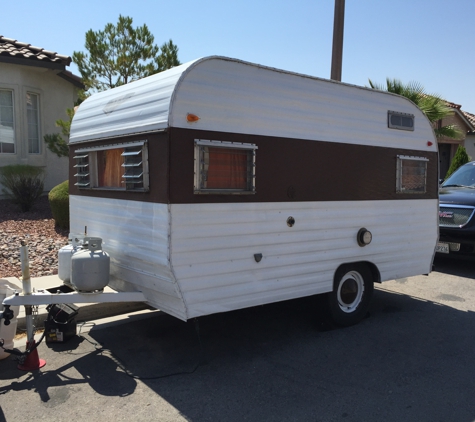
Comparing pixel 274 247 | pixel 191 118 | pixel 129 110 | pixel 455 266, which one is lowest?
pixel 455 266

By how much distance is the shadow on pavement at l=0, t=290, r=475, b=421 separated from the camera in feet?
12.7

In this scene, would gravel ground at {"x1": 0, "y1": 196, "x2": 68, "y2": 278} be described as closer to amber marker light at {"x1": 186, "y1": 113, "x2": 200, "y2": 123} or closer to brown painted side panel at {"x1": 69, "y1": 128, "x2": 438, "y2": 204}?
brown painted side panel at {"x1": 69, "y1": 128, "x2": 438, "y2": 204}

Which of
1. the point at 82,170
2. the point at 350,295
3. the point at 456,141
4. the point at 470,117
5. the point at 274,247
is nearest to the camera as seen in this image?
the point at 274,247

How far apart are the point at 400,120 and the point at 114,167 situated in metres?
3.58

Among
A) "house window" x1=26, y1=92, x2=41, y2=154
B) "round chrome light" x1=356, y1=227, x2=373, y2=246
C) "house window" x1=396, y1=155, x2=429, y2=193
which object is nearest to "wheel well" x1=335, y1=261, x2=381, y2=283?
"round chrome light" x1=356, y1=227, x2=373, y2=246

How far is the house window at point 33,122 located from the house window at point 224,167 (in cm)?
1057

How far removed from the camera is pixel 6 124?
12.5 meters

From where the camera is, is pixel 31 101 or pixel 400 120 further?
pixel 31 101

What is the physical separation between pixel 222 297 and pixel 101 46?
1006cm

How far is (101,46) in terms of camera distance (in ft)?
41.0

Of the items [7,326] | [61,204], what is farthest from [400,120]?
[61,204]

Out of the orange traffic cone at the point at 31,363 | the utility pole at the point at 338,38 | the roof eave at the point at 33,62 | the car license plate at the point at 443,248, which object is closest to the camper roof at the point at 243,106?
the orange traffic cone at the point at 31,363

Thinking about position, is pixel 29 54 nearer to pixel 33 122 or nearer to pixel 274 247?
pixel 33 122

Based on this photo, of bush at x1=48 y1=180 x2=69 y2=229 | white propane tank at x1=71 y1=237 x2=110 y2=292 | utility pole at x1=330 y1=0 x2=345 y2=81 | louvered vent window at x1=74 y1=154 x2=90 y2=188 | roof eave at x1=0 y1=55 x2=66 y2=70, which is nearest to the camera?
white propane tank at x1=71 y1=237 x2=110 y2=292
